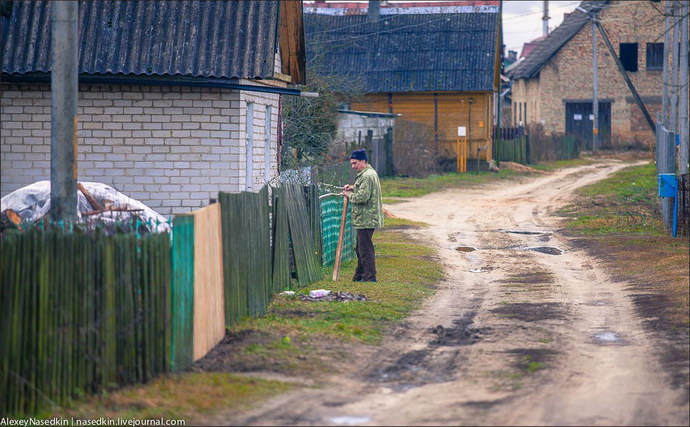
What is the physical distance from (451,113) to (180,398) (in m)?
37.0

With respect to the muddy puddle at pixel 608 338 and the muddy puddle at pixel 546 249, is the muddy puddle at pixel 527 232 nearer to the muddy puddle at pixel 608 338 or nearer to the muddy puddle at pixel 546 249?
the muddy puddle at pixel 546 249

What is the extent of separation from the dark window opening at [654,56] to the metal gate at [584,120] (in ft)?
10.7

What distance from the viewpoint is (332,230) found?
50.9 feet

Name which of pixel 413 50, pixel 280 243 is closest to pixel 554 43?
pixel 413 50

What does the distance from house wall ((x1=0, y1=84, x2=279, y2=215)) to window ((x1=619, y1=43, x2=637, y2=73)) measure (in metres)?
46.9

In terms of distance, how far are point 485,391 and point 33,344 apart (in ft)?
11.1

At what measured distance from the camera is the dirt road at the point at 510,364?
7012 millimetres

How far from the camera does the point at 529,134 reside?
49.9 m

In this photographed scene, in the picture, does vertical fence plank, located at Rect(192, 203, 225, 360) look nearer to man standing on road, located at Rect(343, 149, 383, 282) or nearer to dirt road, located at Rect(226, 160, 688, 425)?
dirt road, located at Rect(226, 160, 688, 425)

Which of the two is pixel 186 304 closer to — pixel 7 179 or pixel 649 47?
pixel 7 179

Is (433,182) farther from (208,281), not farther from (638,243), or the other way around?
(208,281)

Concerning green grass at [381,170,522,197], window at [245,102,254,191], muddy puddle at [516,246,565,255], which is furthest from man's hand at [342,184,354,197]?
green grass at [381,170,522,197]

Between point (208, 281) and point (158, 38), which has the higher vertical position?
point (158, 38)

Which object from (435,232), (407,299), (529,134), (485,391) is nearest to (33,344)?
(485,391)
